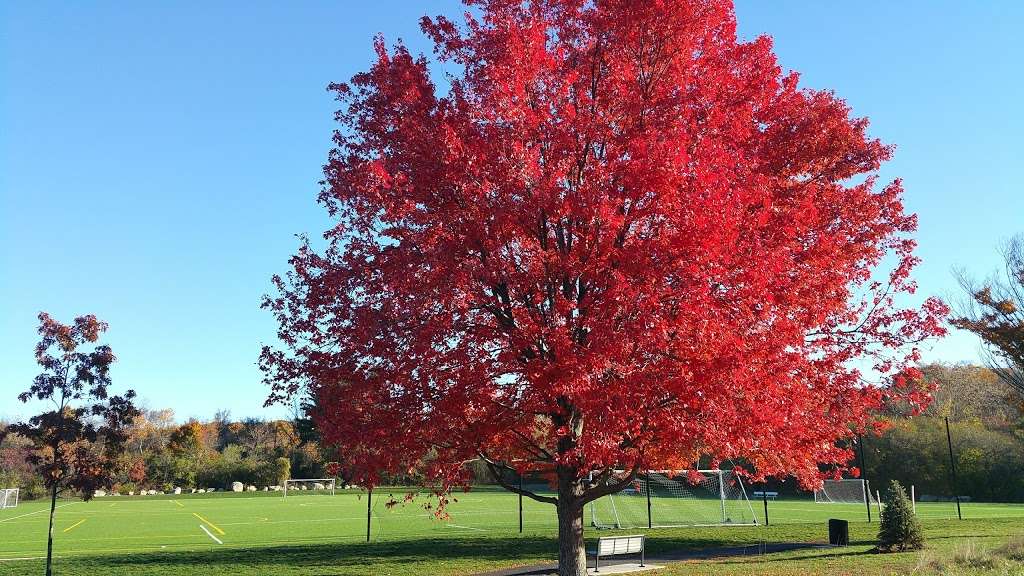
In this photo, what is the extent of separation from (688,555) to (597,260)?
13.1 m

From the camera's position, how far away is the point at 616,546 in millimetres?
16000

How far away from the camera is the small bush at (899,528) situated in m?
18.0

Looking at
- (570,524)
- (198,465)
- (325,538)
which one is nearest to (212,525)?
(325,538)

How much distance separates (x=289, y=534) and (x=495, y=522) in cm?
946

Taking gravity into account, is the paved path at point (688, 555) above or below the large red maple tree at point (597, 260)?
below

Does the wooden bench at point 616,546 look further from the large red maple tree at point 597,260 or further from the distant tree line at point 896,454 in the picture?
the distant tree line at point 896,454

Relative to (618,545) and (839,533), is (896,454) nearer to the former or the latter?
(839,533)

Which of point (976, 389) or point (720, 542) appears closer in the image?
point (720, 542)

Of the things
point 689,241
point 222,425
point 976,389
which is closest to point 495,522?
point 689,241

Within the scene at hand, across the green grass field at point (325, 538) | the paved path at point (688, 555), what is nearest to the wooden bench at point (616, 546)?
the paved path at point (688, 555)

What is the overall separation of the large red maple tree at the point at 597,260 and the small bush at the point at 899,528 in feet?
31.3

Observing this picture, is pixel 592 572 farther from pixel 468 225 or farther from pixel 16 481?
pixel 16 481

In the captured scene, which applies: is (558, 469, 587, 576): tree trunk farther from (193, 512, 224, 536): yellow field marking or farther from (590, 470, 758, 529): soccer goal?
(193, 512, 224, 536): yellow field marking

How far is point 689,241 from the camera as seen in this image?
810cm
